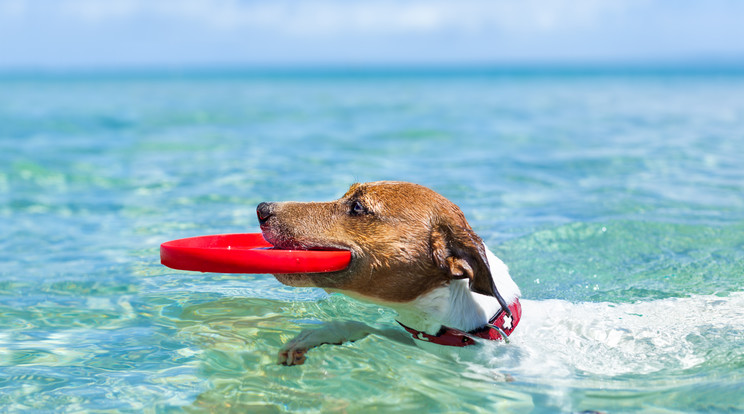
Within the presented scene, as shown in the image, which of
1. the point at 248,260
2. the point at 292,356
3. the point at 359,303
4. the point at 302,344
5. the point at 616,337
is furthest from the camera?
the point at 359,303

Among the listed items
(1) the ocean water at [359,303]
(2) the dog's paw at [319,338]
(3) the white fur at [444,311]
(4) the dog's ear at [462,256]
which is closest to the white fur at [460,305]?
(3) the white fur at [444,311]

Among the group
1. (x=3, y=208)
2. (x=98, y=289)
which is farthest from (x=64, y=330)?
(x=3, y=208)

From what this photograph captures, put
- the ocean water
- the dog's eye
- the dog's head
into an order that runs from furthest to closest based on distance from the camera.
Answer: the dog's eye
the dog's head
the ocean water

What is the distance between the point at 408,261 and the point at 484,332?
690mm

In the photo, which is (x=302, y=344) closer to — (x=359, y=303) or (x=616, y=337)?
(x=359, y=303)

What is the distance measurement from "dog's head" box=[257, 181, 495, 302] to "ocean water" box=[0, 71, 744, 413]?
0.58 meters

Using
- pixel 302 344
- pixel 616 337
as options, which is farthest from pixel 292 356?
pixel 616 337

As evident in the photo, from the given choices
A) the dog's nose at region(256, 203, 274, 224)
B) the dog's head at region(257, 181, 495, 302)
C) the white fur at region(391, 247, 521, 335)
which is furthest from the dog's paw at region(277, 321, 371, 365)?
the dog's nose at region(256, 203, 274, 224)

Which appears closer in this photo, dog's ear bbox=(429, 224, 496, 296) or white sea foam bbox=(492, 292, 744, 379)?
dog's ear bbox=(429, 224, 496, 296)

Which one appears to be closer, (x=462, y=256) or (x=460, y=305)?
(x=462, y=256)

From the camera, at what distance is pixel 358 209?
16.4ft

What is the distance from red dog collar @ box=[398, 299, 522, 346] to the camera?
480 centimetres

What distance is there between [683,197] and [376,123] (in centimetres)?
1397

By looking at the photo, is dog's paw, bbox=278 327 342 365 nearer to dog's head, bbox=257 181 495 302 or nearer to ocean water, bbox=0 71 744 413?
ocean water, bbox=0 71 744 413
